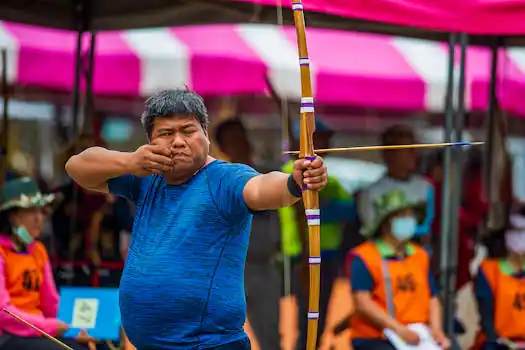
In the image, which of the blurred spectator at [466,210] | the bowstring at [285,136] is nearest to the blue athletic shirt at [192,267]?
the bowstring at [285,136]

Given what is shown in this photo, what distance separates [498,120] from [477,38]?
543 mm

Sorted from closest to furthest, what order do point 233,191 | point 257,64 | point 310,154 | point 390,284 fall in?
point 310,154, point 233,191, point 390,284, point 257,64

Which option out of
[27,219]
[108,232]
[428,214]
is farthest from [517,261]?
[27,219]

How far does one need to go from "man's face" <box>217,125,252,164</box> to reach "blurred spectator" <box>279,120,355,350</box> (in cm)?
23

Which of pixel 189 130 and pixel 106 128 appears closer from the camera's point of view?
pixel 189 130

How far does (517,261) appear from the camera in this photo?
5438mm

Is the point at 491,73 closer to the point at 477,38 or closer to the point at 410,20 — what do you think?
the point at 477,38

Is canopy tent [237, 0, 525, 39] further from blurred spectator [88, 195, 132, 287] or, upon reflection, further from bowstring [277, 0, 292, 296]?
blurred spectator [88, 195, 132, 287]

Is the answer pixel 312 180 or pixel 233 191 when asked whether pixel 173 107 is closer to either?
pixel 233 191

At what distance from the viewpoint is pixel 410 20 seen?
4.74m

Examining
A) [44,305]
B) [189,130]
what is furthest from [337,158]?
[189,130]

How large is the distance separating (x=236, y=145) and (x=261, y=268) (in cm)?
72

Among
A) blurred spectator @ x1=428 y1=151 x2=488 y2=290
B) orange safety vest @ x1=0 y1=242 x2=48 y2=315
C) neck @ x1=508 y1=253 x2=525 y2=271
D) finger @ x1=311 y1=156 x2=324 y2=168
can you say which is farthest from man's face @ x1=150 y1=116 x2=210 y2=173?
blurred spectator @ x1=428 y1=151 x2=488 y2=290

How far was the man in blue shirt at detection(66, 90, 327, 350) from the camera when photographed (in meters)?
2.71
